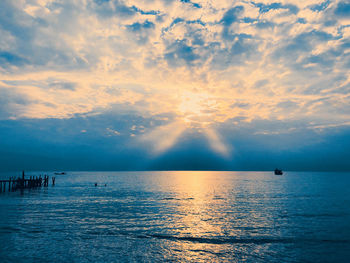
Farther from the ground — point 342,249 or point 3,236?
point 3,236

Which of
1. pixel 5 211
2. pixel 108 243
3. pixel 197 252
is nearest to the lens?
pixel 197 252

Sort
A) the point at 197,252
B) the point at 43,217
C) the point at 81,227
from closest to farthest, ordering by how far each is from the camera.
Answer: the point at 197,252, the point at 81,227, the point at 43,217

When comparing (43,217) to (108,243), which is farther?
(43,217)

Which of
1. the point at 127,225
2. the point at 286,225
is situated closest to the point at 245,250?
the point at 286,225

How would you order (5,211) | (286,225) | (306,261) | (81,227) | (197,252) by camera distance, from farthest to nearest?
(5,211), (286,225), (81,227), (197,252), (306,261)

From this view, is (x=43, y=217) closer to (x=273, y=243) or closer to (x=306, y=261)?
(x=273, y=243)

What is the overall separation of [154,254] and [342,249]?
17103mm

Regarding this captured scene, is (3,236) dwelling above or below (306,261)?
above

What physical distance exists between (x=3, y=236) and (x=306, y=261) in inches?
1119

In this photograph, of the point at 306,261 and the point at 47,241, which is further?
the point at 47,241

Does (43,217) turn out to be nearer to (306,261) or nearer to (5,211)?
(5,211)

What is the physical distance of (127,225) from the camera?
31109 millimetres

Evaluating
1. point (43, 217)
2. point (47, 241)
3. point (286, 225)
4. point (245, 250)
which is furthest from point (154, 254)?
point (43, 217)

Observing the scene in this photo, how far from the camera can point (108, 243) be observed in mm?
23594
